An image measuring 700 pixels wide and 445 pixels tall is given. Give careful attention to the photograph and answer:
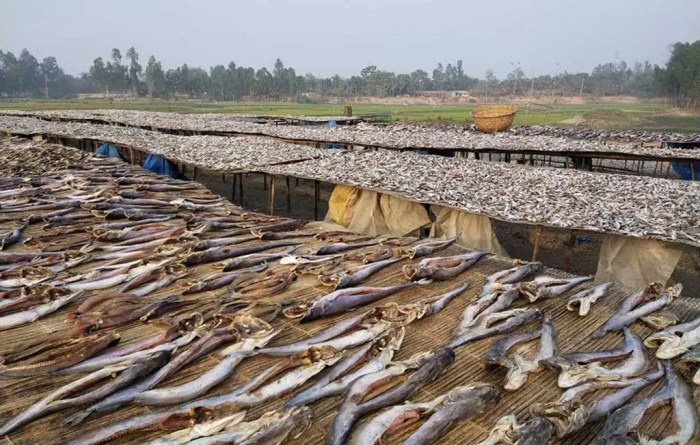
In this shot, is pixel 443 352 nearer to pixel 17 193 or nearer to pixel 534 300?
pixel 534 300

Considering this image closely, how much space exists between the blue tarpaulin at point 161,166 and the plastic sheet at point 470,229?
8546 millimetres

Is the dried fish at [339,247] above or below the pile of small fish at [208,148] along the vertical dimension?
below

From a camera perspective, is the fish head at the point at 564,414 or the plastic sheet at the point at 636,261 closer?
the fish head at the point at 564,414

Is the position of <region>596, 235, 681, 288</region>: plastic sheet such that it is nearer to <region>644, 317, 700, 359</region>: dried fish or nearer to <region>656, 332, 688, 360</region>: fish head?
<region>644, 317, 700, 359</region>: dried fish

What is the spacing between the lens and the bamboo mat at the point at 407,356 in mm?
2939

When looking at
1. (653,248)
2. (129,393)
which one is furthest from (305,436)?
(653,248)

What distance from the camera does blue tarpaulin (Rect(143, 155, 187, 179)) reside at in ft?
44.2

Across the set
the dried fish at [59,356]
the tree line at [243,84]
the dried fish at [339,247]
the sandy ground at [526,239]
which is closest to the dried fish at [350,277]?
the dried fish at [339,247]

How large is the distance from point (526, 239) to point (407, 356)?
9941 mm

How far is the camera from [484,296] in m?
4.88

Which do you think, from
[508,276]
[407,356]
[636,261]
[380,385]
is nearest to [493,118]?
[636,261]

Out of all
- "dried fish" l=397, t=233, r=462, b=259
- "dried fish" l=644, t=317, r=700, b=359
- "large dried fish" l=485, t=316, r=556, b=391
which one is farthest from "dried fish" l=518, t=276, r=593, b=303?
"dried fish" l=397, t=233, r=462, b=259

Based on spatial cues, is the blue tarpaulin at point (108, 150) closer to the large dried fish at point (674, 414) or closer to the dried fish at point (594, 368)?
the dried fish at point (594, 368)

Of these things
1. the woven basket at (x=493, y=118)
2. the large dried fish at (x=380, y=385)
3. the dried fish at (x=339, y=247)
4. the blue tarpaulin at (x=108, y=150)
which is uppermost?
the woven basket at (x=493, y=118)
